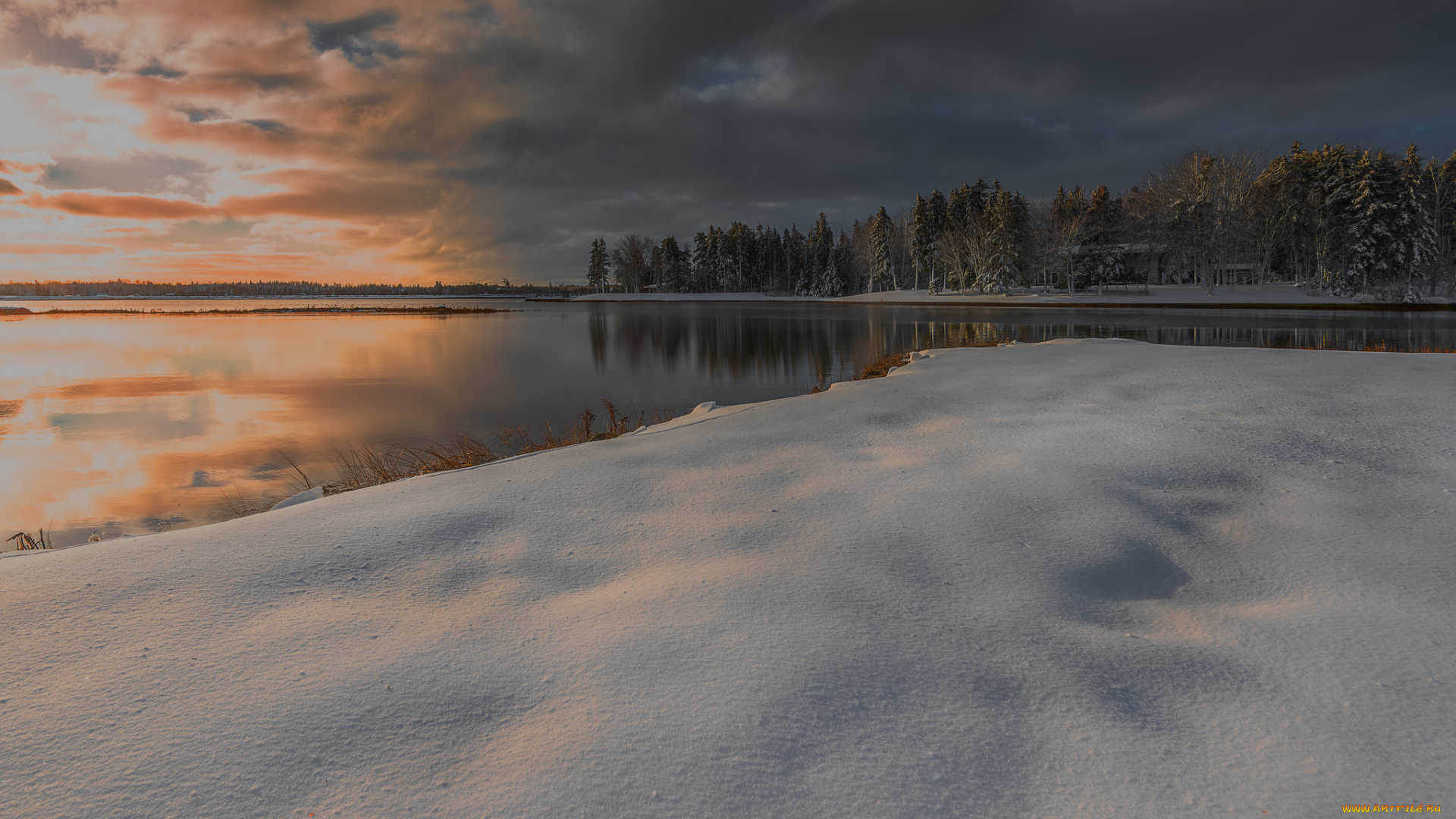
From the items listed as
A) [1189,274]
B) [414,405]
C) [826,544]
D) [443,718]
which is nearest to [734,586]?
[826,544]

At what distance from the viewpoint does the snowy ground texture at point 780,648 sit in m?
1.66

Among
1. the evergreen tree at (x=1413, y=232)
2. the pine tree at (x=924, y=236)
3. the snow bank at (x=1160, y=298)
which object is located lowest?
the snow bank at (x=1160, y=298)

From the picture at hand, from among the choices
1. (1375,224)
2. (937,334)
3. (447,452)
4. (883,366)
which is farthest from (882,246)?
(447,452)

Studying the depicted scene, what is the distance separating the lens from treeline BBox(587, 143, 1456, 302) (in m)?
43.8

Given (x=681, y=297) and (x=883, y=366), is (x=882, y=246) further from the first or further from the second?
(x=883, y=366)

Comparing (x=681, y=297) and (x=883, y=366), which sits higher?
(x=681, y=297)

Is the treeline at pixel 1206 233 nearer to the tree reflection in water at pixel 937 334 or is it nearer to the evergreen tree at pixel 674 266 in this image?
the tree reflection in water at pixel 937 334

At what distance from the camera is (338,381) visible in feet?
54.9

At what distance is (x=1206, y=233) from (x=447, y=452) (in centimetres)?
5956

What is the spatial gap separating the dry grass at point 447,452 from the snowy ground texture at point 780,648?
3.37 metres

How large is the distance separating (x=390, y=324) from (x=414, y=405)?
111ft

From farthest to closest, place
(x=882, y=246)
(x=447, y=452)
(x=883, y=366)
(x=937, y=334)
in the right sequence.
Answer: (x=882, y=246) → (x=937, y=334) → (x=883, y=366) → (x=447, y=452)

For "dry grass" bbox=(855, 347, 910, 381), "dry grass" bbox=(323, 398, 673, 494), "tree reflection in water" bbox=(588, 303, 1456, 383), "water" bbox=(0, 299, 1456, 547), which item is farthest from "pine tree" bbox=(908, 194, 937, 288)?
"dry grass" bbox=(323, 398, 673, 494)

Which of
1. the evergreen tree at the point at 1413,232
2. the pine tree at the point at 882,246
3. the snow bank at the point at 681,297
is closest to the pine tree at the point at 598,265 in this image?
the snow bank at the point at 681,297
